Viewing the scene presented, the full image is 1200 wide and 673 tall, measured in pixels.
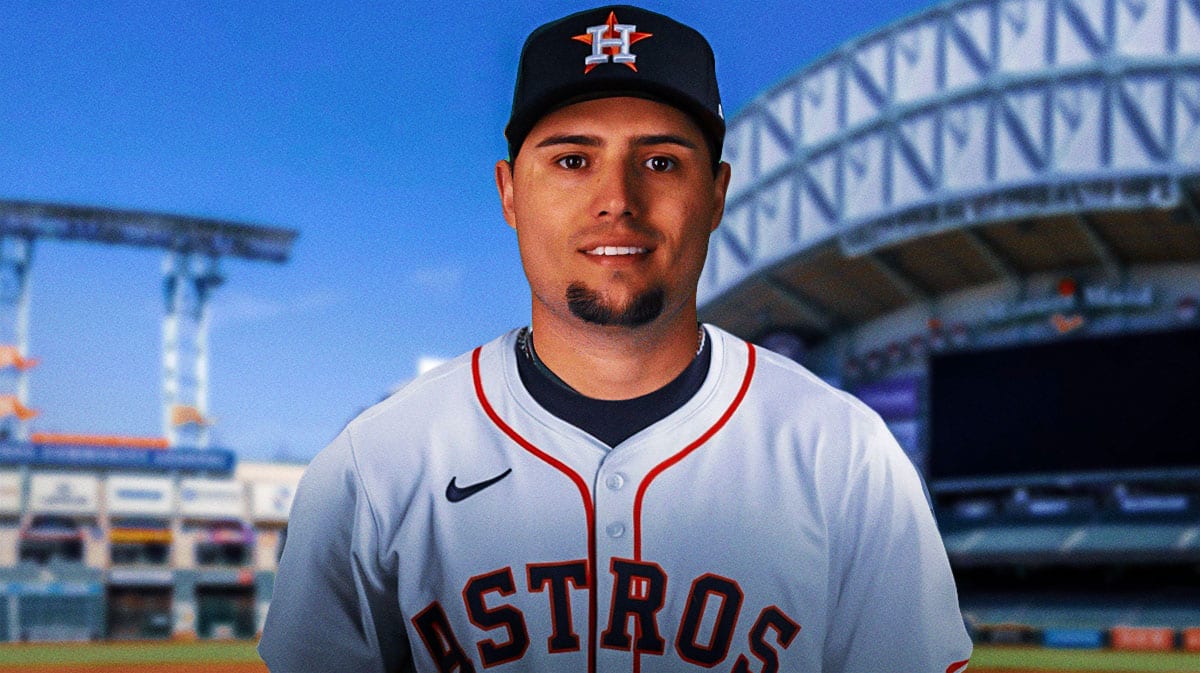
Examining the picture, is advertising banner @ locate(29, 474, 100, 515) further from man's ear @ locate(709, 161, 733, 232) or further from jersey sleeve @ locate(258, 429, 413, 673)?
man's ear @ locate(709, 161, 733, 232)

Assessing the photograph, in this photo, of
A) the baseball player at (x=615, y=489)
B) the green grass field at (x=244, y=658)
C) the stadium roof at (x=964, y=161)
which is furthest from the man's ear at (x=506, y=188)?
the stadium roof at (x=964, y=161)

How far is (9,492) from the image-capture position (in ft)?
113

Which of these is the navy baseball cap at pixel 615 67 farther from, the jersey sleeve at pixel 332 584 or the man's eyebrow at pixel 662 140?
the jersey sleeve at pixel 332 584

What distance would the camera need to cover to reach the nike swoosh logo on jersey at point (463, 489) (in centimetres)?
195

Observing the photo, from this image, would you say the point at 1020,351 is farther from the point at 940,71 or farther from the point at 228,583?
the point at 228,583

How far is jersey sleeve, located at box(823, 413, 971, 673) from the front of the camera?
197 centimetres

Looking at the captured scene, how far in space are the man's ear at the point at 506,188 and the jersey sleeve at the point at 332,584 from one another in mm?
458

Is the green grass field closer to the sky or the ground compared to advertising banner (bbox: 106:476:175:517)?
closer to the ground

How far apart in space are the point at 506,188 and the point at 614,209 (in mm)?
306

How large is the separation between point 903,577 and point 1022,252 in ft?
103

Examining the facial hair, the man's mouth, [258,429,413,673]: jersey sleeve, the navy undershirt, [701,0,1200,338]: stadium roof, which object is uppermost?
[701,0,1200,338]: stadium roof

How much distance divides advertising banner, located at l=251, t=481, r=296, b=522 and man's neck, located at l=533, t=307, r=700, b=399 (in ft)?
121

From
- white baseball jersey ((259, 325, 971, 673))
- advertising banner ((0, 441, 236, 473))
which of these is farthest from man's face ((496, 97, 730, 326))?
advertising banner ((0, 441, 236, 473))

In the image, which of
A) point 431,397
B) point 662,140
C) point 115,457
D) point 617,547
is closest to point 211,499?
point 115,457
